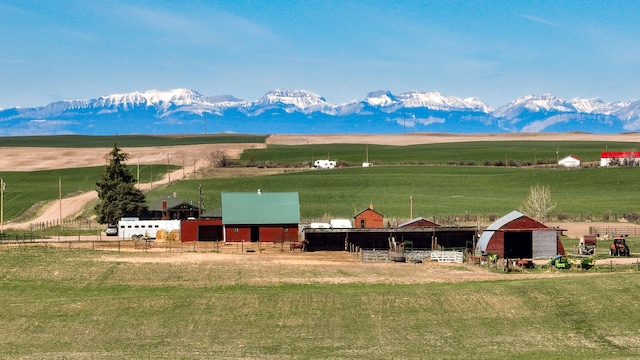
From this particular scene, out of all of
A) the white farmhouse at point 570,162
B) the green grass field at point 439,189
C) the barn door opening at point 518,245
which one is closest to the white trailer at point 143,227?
the green grass field at point 439,189

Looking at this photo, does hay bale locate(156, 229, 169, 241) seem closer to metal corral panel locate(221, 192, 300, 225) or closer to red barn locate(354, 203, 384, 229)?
metal corral panel locate(221, 192, 300, 225)

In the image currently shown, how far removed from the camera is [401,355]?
137 feet

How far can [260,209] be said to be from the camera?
3600 inches

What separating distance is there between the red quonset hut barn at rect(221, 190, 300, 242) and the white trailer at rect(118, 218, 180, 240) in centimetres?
623

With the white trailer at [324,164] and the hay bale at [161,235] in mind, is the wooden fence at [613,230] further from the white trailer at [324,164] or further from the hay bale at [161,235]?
the white trailer at [324,164]

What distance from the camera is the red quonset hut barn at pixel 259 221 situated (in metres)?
89.6

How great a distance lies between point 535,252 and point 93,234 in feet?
142

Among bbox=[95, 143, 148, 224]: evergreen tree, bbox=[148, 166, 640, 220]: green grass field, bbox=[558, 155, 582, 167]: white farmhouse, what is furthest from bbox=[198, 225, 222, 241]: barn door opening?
bbox=[558, 155, 582, 167]: white farmhouse

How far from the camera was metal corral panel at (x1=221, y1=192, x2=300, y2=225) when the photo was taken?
295 feet

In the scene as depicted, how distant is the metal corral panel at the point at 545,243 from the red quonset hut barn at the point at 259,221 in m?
23.0

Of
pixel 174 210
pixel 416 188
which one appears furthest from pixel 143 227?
pixel 416 188

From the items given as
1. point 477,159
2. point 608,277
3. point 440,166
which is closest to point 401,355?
point 608,277

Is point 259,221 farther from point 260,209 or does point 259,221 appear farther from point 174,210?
point 174,210

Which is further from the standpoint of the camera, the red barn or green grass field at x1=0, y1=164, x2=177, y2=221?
green grass field at x1=0, y1=164, x2=177, y2=221
